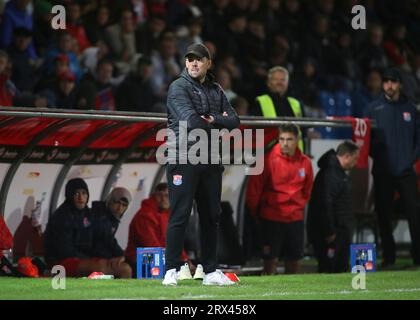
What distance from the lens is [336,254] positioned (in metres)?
14.5

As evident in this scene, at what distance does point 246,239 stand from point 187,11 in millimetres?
5487

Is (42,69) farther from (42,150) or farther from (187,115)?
(187,115)

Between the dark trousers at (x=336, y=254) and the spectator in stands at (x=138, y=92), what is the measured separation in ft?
11.4

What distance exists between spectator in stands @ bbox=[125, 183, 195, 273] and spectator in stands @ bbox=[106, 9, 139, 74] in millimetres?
4188

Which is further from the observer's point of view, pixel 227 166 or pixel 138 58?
pixel 138 58

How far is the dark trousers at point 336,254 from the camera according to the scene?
572 inches

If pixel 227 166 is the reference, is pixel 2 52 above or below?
above

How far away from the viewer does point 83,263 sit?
520 inches

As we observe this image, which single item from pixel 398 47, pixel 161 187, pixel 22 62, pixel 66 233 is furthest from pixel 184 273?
pixel 398 47

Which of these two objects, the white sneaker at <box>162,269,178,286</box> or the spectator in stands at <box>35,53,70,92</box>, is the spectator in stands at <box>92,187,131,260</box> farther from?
the white sneaker at <box>162,269,178,286</box>

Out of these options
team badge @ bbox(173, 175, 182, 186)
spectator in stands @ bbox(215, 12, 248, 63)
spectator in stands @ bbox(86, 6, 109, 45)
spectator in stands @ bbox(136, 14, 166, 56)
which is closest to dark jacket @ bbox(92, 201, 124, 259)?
team badge @ bbox(173, 175, 182, 186)

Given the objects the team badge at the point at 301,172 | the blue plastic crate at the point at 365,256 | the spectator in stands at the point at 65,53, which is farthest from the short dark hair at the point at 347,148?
the spectator in stands at the point at 65,53

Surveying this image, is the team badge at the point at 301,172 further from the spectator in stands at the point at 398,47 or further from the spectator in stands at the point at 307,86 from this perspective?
the spectator in stands at the point at 398,47
